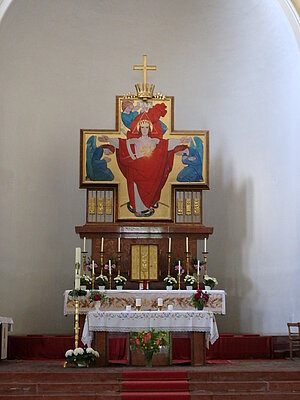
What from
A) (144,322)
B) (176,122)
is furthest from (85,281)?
(176,122)

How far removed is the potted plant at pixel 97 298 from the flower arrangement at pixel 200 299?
149cm

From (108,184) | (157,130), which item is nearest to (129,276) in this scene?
(108,184)

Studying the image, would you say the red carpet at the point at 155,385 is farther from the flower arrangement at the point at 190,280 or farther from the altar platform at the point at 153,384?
the flower arrangement at the point at 190,280

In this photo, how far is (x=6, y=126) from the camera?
1527 centimetres

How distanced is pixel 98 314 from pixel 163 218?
302 centimetres

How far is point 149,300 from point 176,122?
4.76 meters

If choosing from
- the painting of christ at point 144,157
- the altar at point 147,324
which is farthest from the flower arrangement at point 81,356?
the painting of christ at point 144,157

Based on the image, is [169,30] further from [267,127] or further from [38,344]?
[38,344]

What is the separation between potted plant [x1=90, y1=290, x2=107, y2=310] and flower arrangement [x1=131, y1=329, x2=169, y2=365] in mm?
1096

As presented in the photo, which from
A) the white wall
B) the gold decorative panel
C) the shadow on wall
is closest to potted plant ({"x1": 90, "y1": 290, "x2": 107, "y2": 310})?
the gold decorative panel

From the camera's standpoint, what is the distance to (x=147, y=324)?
11.5 m

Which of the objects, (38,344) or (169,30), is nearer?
(38,344)

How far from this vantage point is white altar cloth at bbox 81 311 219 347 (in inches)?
452

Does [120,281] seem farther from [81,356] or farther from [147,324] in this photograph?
[81,356]
